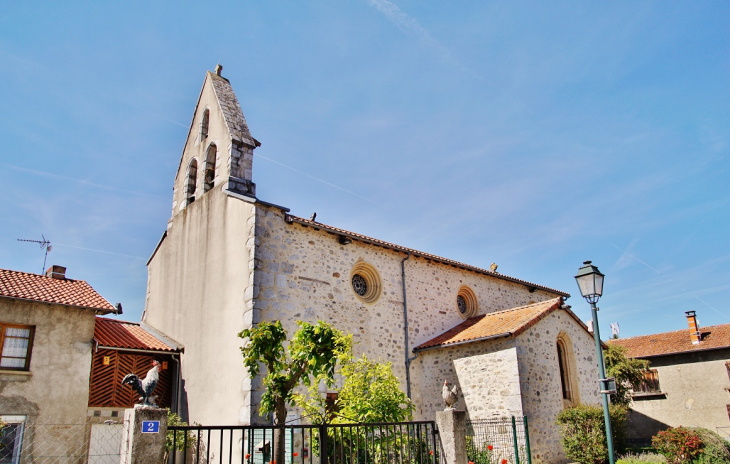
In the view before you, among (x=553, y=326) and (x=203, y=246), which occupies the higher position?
(x=203, y=246)

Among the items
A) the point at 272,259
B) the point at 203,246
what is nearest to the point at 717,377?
the point at 272,259

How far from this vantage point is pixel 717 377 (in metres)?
22.4

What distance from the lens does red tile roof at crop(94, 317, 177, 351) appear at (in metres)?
14.3

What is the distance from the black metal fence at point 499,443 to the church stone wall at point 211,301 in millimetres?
6176

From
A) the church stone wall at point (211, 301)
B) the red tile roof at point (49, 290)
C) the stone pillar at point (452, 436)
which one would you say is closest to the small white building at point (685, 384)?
the stone pillar at point (452, 436)

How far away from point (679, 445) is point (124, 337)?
1655 cm

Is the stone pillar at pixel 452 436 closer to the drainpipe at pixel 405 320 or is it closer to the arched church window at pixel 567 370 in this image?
the drainpipe at pixel 405 320

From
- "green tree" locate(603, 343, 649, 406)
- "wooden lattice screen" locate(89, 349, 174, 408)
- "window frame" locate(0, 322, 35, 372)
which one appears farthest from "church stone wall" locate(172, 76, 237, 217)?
"green tree" locate(603, 343, 649, 406)

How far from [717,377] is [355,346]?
57.9 feet

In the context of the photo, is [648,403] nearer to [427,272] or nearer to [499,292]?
[499,292]

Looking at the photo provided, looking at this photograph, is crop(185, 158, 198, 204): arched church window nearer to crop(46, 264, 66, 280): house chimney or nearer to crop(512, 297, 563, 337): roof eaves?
crop(46, 264, 66, 280): house chimney

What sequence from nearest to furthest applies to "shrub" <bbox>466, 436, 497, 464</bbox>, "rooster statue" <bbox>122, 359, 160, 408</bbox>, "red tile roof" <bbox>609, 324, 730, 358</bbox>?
1. "rooster statue" <bbox>122, 359, 160, 408</bbox>
2. "shrub" <bbox>466, 436, 497, 464</bbox>
3. "red tile roof" <bbox>609, 324, 730, 358</bbox>

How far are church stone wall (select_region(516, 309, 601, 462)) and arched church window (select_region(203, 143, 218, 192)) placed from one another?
10.5m

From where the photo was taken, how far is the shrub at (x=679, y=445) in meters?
14.7
